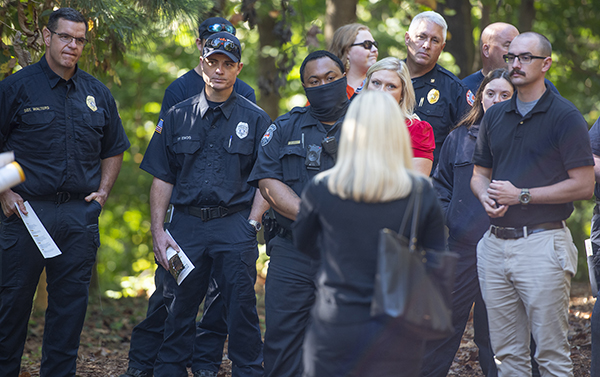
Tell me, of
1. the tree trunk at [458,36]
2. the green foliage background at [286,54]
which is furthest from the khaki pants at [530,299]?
the tree trunk at [458,36]

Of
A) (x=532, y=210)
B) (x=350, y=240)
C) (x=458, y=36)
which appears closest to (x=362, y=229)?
(x=350, y=240)

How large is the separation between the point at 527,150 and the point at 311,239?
1600 mm

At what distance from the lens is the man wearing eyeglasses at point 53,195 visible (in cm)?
429

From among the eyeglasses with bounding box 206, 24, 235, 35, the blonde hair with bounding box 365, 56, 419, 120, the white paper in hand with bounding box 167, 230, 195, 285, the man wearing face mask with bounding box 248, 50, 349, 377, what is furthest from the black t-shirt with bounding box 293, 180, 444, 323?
the eyeglasses with bounding box 206, 24, 235, 35

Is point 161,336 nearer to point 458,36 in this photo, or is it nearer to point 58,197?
point 58,197

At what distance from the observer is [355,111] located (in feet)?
8.82

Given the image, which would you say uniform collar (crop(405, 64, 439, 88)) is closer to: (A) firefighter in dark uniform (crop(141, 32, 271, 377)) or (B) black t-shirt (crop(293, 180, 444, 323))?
(A) firefighter in dark uniform (crop(141, 32, 271, 377))

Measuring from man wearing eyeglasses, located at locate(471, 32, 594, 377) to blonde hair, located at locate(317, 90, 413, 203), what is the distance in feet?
4.39

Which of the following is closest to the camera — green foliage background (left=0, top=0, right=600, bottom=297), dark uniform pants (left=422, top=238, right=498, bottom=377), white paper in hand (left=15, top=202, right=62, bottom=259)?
white paper in hand (left=15, top=202, right=62, bottom=259)

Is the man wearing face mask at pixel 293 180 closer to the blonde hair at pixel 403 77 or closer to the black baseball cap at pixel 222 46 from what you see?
the blonde hair at pixel 403 77

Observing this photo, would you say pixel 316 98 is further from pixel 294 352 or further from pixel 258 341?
pixel 258 341

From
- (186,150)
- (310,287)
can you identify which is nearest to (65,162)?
(186,150)

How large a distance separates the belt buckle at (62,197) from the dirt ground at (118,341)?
1690mm

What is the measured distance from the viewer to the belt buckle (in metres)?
4.41
